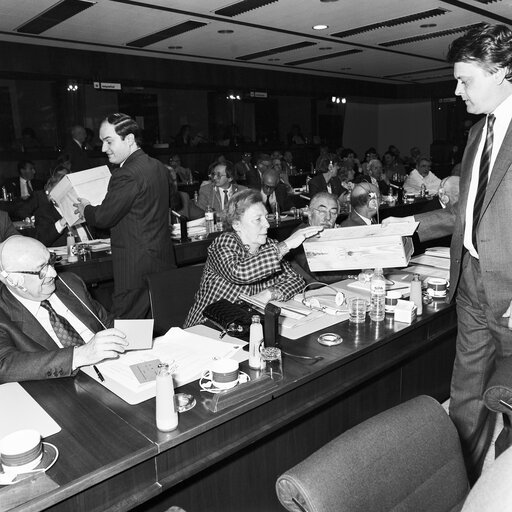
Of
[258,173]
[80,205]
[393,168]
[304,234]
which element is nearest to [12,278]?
[304,234]

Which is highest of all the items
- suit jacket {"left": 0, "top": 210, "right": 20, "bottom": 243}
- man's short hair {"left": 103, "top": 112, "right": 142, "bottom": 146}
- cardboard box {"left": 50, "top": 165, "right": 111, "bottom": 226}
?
man's short hair {"left": 103, "top": 112, "right": 142, "bottom": 146}

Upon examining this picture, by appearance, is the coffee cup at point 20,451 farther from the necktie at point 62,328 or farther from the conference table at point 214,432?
the necktie at point 62,328

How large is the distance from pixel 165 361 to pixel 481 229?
1228 mm

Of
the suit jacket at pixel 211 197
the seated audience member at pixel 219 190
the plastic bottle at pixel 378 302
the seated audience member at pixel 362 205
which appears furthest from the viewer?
the suit jacket at pixel 211 197

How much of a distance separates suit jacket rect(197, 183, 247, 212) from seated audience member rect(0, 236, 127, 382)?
3.69m

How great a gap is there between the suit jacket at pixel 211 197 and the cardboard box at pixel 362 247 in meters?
3.30

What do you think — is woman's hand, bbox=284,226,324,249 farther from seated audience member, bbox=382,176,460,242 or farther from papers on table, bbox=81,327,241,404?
papers on table, bbox=81,327,241,404

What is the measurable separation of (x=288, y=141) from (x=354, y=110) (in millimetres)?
4534

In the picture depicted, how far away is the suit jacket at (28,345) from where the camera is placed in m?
1.72

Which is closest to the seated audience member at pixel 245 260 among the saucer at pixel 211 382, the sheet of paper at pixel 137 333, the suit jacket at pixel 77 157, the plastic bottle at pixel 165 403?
the sheet of paper at pixel 137 333

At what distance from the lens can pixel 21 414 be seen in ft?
5.07

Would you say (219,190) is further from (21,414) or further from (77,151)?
(21,414)

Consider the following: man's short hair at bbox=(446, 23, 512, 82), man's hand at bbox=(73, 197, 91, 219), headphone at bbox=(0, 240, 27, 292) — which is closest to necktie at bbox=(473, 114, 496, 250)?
man's short hair at bbox=(446, 23, 512, 82)

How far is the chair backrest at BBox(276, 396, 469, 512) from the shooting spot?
0.95 metres
